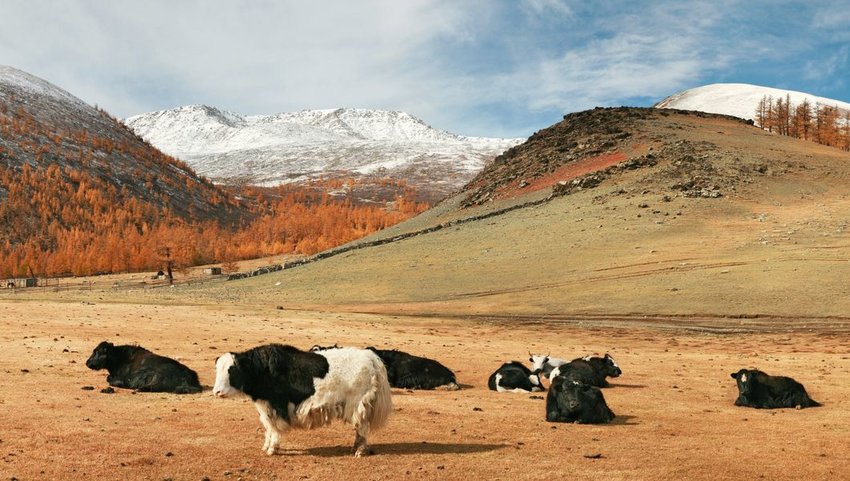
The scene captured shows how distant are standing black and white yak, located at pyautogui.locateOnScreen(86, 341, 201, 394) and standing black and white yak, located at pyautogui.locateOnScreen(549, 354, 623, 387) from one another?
32.6ft

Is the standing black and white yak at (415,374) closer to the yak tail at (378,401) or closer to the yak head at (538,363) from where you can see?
the yak head at (538,363)

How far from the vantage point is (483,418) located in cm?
1634

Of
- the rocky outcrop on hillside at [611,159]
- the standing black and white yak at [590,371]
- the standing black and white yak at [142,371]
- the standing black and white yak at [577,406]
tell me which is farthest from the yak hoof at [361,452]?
the rocky outcrop on hillside at [611,159]

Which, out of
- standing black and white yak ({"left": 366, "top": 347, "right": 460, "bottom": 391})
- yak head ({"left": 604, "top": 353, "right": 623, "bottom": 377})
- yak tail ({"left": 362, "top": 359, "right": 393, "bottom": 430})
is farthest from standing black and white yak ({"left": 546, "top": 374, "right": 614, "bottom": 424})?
yak head ({"left": 604, "top": 353, "right": 623, "bottom": 377})

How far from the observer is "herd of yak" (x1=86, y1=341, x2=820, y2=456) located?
1259cm

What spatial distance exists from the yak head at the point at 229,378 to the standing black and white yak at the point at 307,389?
0.06ft

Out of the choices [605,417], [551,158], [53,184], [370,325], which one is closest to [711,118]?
[551,158]

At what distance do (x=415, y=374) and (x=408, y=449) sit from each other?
7.67 metres

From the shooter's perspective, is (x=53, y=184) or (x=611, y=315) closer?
(x=611, y=315)

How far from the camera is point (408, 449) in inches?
521

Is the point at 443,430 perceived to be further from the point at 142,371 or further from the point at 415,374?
the point at 142,371

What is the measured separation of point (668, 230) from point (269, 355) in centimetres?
6410

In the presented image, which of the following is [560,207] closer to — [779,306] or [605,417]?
[779,306]

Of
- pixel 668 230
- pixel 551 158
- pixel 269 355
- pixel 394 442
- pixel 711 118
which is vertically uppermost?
pixel 711 118
